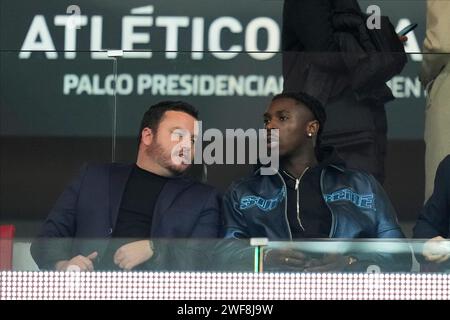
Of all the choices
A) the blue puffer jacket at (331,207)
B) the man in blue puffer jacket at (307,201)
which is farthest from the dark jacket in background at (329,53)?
the blue puffer jacket at (331,207)

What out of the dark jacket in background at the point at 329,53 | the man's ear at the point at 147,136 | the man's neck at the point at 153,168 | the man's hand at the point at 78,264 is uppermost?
the dark jacket in background at the point at 329,53

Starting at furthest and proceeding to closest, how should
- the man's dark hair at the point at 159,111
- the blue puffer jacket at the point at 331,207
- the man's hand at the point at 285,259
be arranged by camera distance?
1. the man's dark hair at the point at 159,111
2. the blue puffer jacket at the point at 331,207
3. the man's hand at the point at 285,259

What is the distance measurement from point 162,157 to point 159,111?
21cm

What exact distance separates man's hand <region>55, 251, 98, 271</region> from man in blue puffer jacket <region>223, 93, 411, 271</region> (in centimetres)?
64

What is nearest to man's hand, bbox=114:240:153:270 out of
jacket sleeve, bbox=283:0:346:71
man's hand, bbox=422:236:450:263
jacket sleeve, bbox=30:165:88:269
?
jacket sleeve, bbox=30:165:88:269

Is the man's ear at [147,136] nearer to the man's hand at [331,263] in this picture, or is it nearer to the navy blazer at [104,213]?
the navy blazer at [104,213]

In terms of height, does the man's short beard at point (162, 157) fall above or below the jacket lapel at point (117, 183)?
above

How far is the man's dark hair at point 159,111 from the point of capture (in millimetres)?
8977

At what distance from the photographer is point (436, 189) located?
8992 millimetres

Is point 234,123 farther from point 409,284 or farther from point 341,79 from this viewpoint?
point 409,284

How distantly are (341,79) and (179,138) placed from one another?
0.79 meters

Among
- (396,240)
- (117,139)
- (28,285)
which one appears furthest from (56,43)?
(396,240)

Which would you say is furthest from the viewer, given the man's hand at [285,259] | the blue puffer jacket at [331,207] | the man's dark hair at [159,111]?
the man's dark hair at [159,111]

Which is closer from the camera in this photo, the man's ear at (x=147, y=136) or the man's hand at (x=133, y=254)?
the man's hand at (x=133, y=254)
